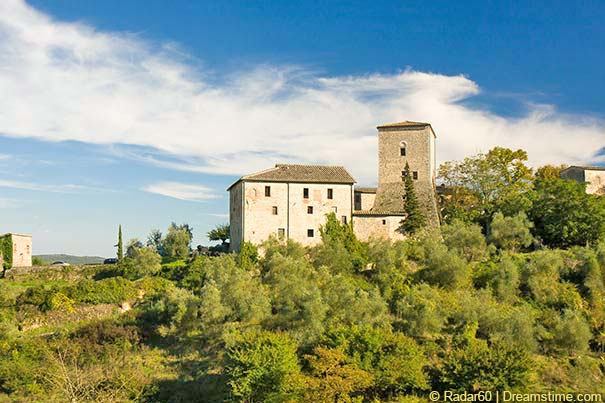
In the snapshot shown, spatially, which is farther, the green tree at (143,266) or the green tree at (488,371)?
the green tree at (143,266)

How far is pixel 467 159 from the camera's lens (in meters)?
43.7

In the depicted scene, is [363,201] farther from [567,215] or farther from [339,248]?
[567,215]

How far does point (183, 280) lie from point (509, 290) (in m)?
19.5

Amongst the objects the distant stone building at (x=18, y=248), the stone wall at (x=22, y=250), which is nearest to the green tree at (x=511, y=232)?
the distant stone building at (x=18, y=248)

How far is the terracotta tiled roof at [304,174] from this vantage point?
130 feet

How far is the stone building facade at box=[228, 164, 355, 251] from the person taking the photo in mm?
39031

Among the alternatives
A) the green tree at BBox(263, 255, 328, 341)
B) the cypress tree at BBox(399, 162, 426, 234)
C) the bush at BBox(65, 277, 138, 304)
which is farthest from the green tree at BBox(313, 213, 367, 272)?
the bush at BBox(65, 277, 138, 304)

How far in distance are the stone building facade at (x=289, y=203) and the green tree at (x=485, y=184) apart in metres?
8.50

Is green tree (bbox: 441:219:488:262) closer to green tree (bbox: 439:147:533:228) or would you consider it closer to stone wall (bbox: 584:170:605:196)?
green tree (bbox: 439:147:533:228)

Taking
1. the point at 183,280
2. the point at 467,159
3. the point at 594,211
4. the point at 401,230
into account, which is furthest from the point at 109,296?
the point at 594,211

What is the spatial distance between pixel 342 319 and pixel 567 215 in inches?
763

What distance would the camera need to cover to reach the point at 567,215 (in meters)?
37.2

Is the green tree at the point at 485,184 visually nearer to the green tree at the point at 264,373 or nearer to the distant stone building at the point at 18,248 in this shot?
the green tree at the point at 264,373

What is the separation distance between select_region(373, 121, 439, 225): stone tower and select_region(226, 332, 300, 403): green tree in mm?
22189
